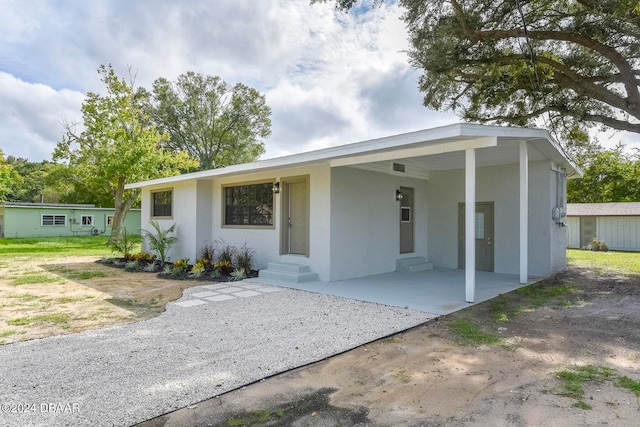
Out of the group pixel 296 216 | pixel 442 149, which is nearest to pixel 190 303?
pixel 296 216

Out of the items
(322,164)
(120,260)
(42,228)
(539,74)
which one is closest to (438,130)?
(322,164)

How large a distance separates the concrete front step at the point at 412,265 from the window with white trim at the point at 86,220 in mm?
25866

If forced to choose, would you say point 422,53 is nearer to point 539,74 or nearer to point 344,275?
point 539,74

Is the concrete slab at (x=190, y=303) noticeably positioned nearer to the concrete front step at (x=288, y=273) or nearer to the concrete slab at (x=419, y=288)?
the concrete slab at (x=419, y=288)

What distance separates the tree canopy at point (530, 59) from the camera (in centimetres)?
877

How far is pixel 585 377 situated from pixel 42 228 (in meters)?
31.0

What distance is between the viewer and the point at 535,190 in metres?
8.95

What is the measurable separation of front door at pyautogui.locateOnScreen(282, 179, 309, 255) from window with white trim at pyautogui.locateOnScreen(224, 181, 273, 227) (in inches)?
21.6

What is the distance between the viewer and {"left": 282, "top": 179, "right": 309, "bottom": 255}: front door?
8781 mm

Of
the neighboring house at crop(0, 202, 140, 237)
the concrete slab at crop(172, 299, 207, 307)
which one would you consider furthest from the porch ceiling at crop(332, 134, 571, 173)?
the neighboring house at crop(0, 202, 140, 237)

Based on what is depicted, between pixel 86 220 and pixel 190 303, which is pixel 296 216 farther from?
pixel 86 220

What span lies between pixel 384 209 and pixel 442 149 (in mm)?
3257

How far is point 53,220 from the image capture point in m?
26.1

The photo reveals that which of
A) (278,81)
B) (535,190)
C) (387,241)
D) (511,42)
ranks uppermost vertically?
(278,81)
